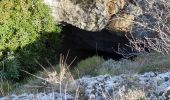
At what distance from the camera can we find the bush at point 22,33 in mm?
10047

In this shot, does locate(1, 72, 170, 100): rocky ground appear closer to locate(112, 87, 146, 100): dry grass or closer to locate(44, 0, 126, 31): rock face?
locate(112, 87, 146, 100): dry grass

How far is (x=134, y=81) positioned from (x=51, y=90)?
1241mm

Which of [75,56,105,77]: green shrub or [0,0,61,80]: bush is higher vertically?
[0,0,61,80]: bush

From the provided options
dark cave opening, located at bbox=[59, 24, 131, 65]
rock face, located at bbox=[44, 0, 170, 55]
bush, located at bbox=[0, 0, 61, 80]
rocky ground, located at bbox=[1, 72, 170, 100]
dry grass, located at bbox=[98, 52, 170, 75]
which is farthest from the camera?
dark cave opening, located at bbox=[59, 24, 131, 65]

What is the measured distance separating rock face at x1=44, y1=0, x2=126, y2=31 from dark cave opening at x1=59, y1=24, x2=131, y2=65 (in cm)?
105

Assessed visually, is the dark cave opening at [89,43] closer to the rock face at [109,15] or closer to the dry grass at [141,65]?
Result: the rock face at [109,15]

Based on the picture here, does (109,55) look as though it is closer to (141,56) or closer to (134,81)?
(141,56)

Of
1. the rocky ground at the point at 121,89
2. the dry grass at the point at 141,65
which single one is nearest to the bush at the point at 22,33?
the dry grass at the point at 141,65

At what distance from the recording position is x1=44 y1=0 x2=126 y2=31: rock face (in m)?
10.9

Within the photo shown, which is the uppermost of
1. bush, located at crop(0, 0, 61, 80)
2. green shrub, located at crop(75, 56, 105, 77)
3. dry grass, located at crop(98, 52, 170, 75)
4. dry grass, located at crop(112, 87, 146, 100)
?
bush, located at crop(0, 0, 61, 80)

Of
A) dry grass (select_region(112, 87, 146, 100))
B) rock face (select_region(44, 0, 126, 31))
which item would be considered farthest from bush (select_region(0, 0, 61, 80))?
dry grass (select_region(112, 87, 146, 100))

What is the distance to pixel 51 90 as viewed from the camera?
6.48m

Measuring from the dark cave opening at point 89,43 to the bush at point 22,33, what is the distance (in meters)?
1.52

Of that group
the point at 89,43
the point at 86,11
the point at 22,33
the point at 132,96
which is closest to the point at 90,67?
the point at 86,11
